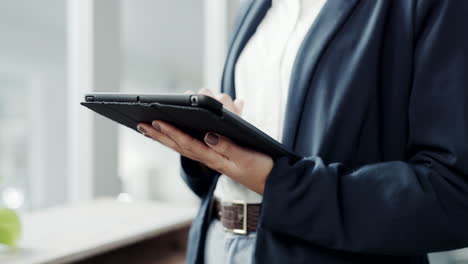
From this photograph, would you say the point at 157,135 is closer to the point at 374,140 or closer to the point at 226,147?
the point at 226,147

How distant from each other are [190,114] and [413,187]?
1.05ft

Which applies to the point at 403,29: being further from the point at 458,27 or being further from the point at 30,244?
the point at 30,244

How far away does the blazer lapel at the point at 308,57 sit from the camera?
70 centimetres

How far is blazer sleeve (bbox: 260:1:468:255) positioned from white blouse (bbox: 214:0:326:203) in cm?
12

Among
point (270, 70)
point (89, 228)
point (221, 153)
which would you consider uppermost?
point (270, 70)

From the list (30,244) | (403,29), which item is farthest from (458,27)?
(30,244)

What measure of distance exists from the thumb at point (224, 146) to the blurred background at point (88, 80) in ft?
2.25

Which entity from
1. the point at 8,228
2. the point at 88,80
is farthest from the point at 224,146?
the point at 88,80

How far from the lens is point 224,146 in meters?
0.59

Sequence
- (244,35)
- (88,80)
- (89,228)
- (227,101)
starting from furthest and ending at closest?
(88,80)
(89,228)
(244,35)
(227,101)

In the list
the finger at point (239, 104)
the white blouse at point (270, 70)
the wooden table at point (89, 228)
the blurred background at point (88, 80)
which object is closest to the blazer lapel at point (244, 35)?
the white blouse at point (270, 70)

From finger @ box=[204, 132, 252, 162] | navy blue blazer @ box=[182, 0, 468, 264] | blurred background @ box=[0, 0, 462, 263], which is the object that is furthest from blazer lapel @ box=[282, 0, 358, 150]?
blurred background @ box=[0, 0, 462, 263]

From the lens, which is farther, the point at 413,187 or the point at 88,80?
the point at 88,80

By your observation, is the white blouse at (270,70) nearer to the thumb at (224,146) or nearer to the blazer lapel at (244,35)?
the blazer lapel at (244,35)
